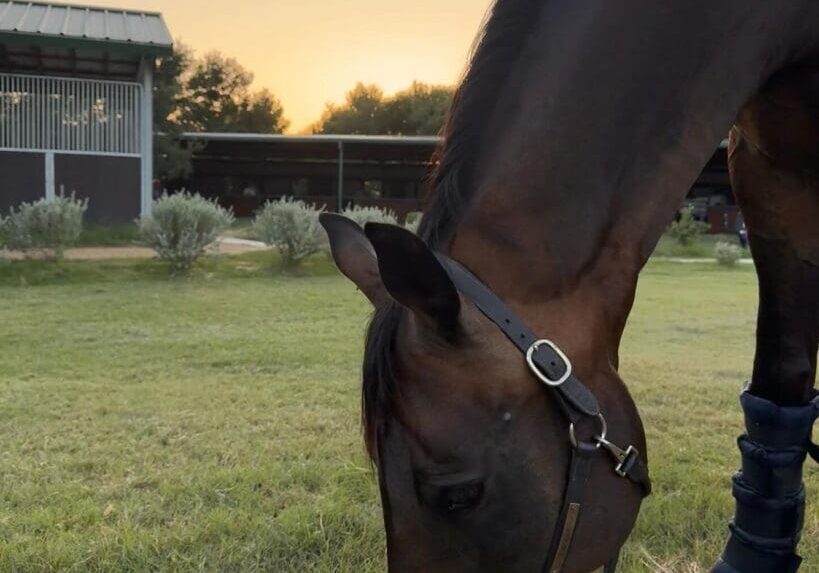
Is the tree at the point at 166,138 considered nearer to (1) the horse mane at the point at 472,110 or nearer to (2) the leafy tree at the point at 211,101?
(2) the leafy tree at the point at 211,101

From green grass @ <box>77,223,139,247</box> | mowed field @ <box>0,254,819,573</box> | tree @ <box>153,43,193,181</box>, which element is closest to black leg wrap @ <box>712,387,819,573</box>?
mowed field @ <box>0,254,819,573</box>

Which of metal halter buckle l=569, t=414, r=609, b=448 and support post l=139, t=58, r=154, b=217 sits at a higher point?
support post l=139, t=58, r=154, b=217

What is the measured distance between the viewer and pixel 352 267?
1219 millimetres

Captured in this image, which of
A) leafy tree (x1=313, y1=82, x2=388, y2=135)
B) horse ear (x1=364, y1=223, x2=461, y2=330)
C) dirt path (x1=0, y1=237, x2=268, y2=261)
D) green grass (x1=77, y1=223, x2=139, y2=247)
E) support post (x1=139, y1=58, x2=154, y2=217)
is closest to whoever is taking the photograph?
horse ear (x1=364, y1=223, x2=461, y2=330)

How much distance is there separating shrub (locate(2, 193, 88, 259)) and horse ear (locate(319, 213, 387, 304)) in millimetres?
8684

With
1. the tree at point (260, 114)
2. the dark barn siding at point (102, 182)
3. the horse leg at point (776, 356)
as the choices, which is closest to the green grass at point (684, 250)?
the dark barn siding at point (102, 182)

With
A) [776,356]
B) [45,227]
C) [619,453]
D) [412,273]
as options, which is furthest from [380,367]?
[45,227]

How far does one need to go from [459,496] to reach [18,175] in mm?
12690

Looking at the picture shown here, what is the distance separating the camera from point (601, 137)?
123 centimetres

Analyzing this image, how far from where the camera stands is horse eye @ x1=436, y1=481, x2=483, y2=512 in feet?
3.50

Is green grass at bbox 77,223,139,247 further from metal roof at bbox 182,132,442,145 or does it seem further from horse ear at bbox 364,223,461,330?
horse ear at bbox 364,223,461,330

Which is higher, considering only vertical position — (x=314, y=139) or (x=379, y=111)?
(x=379, y=111)

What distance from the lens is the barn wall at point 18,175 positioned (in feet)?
39.0

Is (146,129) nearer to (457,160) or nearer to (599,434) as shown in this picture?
(457,160)
